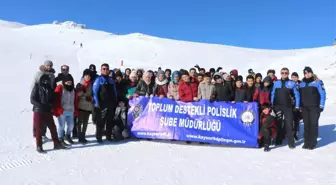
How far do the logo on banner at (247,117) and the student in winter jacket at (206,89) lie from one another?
0.96 m

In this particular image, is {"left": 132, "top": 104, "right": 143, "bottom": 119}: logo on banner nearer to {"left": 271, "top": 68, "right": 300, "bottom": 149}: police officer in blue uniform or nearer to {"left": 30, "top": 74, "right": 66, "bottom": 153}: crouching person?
{"left": 30, "top": 74, "right": 66, "bottom": 153}: crouching person

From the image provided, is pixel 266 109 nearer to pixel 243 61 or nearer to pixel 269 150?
pixel 269 150

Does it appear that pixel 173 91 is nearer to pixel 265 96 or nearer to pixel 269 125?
pixel 265 96

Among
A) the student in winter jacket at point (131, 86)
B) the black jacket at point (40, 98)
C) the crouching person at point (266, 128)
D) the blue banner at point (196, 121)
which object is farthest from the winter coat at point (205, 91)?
the black jacket at point (40, 98)

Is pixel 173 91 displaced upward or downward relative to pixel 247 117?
upward

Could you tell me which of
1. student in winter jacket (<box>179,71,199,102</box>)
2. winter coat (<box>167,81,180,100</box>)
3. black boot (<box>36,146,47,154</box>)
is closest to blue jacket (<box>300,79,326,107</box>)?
student in winter jacket (<box>179,71,199,102</box>)

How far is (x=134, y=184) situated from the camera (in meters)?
4.77

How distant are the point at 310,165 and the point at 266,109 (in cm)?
175

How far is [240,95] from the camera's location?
7672 millimetres

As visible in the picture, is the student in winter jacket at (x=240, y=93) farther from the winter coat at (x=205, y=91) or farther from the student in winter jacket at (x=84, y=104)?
the student in winter jacket at (x=84, y=104)

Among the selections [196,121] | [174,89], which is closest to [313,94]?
[196,121]

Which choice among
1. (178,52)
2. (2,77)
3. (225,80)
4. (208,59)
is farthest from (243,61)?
(225,80)

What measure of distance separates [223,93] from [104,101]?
2.97 m

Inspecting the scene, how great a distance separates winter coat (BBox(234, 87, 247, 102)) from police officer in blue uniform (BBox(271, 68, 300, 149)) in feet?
2.17
